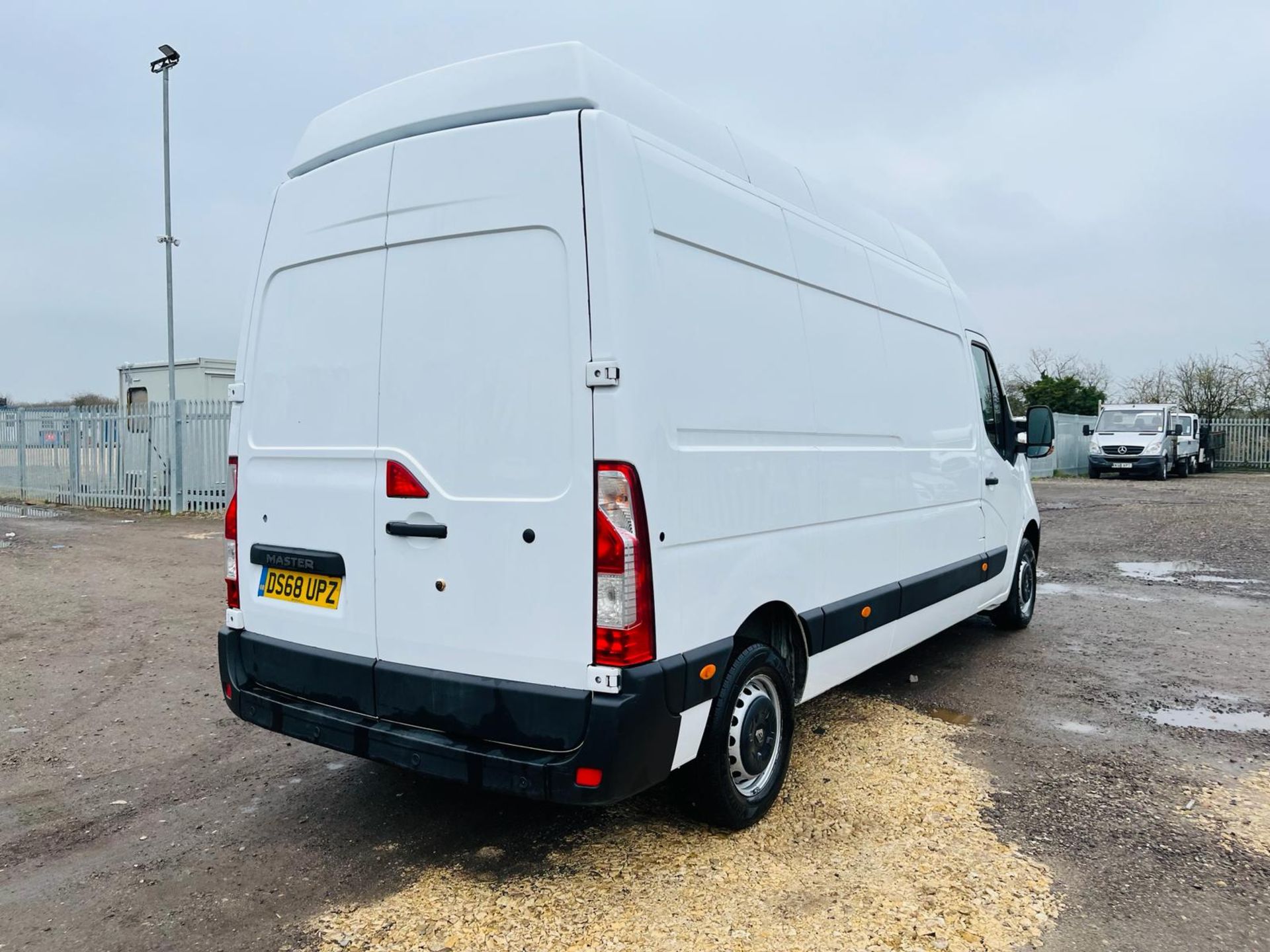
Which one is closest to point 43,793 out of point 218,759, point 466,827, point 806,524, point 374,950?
point 218,759

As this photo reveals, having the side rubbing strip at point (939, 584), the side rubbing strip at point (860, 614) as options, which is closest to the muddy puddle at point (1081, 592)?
the side rubbing strip at point (939, 584)

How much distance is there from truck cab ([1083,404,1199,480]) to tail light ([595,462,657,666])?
27148 mm

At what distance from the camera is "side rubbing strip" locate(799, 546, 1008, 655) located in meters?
4.02

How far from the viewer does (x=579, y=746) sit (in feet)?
9.55

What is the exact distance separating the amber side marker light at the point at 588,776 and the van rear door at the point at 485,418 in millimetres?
256

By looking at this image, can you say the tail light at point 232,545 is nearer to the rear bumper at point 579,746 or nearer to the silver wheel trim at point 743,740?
the rear bumper at point 579,746

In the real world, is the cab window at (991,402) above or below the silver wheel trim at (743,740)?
above

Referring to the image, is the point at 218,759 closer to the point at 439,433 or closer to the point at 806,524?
the point at 439,433

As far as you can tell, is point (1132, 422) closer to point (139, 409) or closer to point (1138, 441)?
point (1138, 441)

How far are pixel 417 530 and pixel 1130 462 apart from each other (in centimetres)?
2741

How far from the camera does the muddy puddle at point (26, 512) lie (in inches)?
606

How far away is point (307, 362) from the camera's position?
143 inches

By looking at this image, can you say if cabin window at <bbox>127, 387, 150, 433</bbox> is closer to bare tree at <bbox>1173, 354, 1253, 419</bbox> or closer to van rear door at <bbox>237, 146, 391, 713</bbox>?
van rear door at <bbox>237, 146, 391, 713</bbox>

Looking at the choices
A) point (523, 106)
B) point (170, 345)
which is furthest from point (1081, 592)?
point (170, 345)
